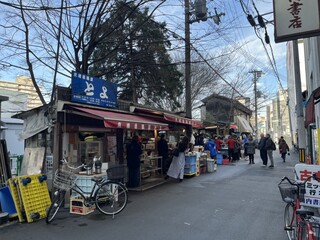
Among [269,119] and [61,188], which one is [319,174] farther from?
[269,119]

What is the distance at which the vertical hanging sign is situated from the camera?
6134 mm

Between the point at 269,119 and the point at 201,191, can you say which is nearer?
the point at 201,191

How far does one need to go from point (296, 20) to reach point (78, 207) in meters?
6.64

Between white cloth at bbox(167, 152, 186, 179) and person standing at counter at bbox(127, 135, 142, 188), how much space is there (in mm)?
1868

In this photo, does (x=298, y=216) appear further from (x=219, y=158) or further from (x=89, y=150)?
(x=219, y=158)

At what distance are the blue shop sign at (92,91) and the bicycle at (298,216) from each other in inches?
241

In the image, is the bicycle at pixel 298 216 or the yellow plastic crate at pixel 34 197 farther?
the yellow plastic crate at pixel 34 197

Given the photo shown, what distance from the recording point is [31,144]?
362 inches

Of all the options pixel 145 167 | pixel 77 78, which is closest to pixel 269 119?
pixel 145 167

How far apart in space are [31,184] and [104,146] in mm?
3427

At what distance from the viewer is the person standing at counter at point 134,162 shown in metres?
10.7

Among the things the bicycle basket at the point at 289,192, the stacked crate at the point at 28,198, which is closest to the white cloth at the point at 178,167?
the stacked crate at the point at 28,198

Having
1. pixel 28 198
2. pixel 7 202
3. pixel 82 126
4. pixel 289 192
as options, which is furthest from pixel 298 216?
pixel 82 126

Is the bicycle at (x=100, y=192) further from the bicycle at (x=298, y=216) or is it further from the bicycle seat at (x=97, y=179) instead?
the bicycle at (x=298, y=216)
